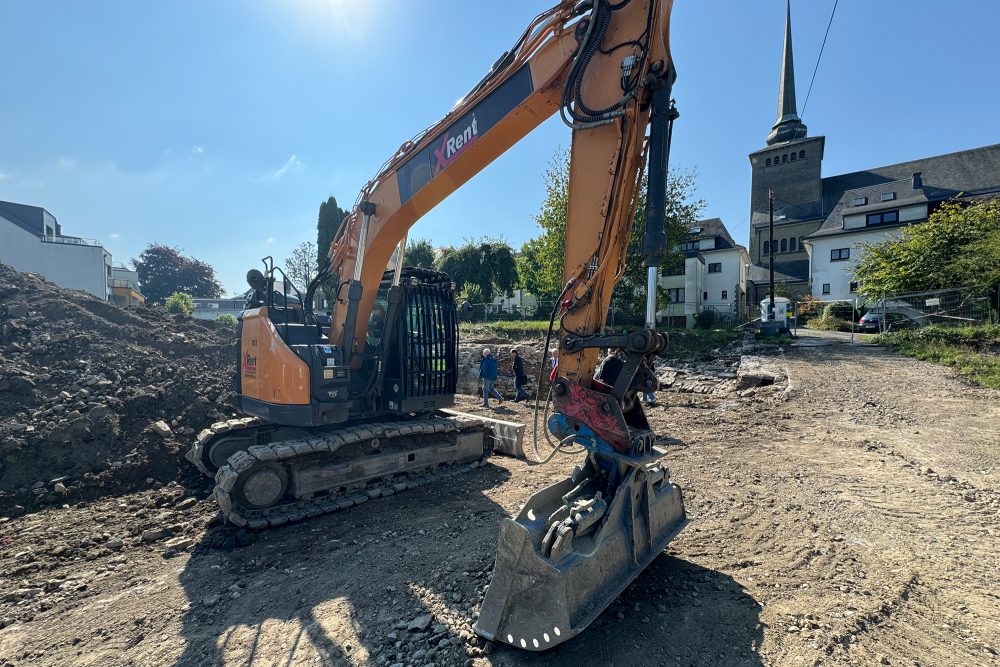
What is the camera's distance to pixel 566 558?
2889 mm

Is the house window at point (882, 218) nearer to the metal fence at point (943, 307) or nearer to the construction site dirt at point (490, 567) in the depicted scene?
the metal fence at point (943, 307)

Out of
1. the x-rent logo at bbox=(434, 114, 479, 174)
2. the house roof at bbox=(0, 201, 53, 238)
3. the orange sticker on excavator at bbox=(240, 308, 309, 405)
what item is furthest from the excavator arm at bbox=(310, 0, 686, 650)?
the house roof at bbox=(0, 201, 53, 238)

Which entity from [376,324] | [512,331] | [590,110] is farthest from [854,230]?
[590,110]

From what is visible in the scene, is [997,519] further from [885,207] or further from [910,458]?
[885,207]

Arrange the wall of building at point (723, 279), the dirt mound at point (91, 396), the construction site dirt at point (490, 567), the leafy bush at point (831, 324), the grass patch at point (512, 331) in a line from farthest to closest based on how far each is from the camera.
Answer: the wall of building at point (723, 279), the leafy bush at point (831, 324), the grass patch at point (512, 331), the dirt mound at point (91, 396), the construction site dirt at point (490, 567)

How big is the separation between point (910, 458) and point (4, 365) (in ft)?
47.1

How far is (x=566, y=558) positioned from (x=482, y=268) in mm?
33378

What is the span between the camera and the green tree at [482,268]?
3584 centimetres

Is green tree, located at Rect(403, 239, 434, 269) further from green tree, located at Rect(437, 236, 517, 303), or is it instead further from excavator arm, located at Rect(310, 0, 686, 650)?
excavator arm, located at Rect(310, 0, 686, 650)

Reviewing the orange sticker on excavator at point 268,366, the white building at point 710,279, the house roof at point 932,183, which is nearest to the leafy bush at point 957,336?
the orange sticker on excavator at point 268,366

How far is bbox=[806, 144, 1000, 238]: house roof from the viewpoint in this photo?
34375 mm

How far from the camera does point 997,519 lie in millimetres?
4449

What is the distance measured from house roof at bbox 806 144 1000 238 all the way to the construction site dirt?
37.2m

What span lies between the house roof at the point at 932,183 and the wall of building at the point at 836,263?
0.77 meters
